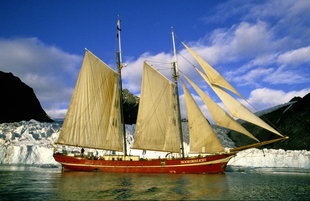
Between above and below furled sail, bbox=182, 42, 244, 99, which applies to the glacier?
below

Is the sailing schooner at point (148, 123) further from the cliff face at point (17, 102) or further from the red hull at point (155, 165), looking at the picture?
the cliff face at point (17, 102)

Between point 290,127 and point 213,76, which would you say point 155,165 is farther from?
point 290,127

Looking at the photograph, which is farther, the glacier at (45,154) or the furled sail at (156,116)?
the glacier at (45,154)

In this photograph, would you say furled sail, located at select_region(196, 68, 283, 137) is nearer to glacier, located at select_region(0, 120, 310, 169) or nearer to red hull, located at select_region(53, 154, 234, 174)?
red hull, located at select_region(53, 154, 234, 174)

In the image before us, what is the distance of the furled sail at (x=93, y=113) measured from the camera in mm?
32812

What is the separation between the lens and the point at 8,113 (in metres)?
82.5

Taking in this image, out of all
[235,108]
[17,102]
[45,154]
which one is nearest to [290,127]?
[235,108]

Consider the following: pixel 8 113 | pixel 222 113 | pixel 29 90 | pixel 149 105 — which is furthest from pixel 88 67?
pixel 29 90

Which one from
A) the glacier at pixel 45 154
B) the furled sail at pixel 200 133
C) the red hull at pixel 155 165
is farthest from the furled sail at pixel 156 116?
the glacier at pixel 45 154

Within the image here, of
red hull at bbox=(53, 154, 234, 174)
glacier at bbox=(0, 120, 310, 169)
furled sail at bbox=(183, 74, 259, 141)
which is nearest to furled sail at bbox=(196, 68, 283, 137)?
furled sail at bbox=(183, 74, 259, 141)

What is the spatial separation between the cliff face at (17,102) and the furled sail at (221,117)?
7361 cm

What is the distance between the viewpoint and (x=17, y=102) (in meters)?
87.5

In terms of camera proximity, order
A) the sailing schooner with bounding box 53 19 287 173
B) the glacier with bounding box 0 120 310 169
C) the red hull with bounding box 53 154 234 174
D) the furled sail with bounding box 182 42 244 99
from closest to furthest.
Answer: the furled sail with bounding box 182 42 244 99
the red hull with bounding box 53 154 234 174
the sailing schooner with bounding box 53 19 287 173
the glacier with bounding box 0 120 310 169

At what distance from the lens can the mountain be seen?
50219 millimetres
